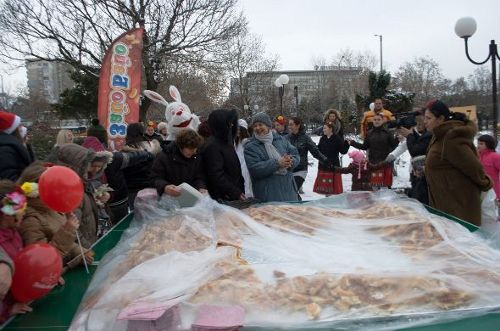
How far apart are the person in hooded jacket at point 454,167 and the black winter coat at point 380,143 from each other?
9.55 ft

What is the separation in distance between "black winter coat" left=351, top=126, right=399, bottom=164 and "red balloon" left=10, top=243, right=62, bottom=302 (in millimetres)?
5060

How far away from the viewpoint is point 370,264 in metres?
1.81

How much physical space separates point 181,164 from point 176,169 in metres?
0.06

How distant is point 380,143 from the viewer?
6.11 metres

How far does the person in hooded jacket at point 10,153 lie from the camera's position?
275 centimetres

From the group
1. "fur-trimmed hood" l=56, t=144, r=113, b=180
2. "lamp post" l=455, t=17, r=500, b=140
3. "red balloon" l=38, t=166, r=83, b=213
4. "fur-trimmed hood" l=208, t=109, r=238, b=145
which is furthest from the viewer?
"lamp post" l=455, t=17, r=500, b=140

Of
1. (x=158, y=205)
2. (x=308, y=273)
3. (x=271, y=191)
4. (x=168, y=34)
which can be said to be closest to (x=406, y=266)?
(x=308, y=273)

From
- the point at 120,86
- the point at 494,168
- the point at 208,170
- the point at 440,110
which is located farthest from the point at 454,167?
the point at 120,86

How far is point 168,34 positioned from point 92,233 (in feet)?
49.2

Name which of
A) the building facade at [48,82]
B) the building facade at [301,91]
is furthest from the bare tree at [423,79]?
the building facade at [48,82]

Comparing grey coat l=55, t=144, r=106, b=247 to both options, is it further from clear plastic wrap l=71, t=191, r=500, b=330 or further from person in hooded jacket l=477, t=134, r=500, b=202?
person in hooded jacket l=477, t=134, r=500, b=202

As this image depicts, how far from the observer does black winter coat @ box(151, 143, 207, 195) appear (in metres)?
3.27

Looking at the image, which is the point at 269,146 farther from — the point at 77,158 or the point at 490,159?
the point at 490,159

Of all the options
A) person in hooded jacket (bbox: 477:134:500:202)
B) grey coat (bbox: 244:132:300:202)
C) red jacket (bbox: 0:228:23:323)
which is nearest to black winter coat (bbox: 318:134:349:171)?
person in hooded jacket (bbox: 477:134:500:202)
